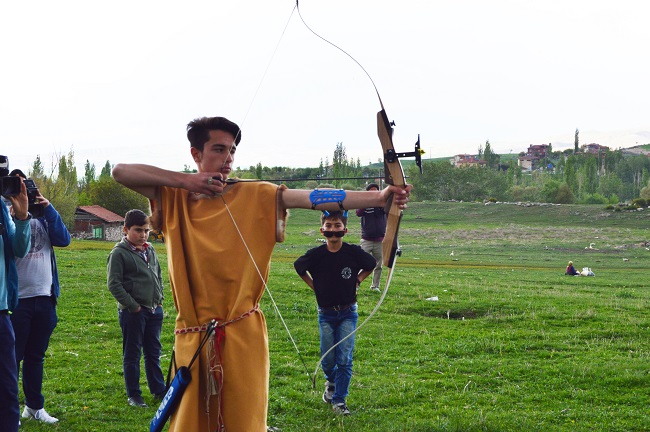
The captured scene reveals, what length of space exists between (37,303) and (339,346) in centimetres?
282

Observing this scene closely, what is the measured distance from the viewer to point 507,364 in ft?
31.3

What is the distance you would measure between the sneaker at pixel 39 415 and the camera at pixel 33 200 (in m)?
1.85

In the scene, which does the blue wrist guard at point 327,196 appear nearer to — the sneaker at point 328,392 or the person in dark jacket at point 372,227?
the sneaker at point 328,392

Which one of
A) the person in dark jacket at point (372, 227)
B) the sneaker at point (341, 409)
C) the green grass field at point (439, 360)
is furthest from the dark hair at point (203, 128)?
the person in dark jacket at point (372, 227)

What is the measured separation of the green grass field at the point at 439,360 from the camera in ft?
24.1

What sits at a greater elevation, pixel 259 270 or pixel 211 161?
pixel 211 161

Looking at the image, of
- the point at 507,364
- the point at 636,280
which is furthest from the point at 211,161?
the point at 636,280

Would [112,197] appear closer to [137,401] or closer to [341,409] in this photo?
[137,401]

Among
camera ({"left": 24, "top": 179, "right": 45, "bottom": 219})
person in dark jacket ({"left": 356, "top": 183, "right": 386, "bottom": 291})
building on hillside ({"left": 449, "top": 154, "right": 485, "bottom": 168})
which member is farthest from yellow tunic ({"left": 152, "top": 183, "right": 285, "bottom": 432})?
building on hillside ({"left": 449, "top": 154, "right": 485, "bottom": 168})

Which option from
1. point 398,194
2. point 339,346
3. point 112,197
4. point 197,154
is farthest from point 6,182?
point 112,197

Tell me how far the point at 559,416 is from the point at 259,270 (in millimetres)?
4415

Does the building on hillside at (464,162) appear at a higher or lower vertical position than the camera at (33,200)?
higher

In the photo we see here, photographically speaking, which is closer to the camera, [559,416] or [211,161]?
[211,161]

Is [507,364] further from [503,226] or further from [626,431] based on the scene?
[503,226]
